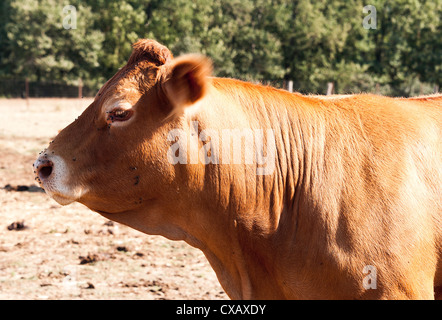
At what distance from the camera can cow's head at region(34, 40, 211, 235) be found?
2.75m

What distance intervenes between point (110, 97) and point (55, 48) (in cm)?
5141

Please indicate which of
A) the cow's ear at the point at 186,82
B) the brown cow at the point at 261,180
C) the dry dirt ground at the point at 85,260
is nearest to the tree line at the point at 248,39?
the dry dirt ground at the point at 85,260

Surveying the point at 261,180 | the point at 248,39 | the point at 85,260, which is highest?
the point at 261,180

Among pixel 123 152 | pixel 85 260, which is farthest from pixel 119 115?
pixel 85 260

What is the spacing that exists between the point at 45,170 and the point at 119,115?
540 mm

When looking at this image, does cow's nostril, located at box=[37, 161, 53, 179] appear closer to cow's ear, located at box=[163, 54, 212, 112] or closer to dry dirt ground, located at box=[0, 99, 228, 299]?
cow's ear, located at box=[163, 54, 212, 112]

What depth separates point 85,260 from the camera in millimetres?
6254

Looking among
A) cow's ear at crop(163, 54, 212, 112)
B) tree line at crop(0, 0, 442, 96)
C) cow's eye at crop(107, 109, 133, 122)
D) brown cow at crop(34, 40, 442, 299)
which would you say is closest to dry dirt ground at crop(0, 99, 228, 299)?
brown cow at crop(34, 40, 442, 299)

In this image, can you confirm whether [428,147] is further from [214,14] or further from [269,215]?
[214,14]

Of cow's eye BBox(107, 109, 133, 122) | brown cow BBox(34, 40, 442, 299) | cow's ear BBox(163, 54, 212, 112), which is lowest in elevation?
brown cow BBox(34, 40, 442, 299)

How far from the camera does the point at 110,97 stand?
2.80 meters

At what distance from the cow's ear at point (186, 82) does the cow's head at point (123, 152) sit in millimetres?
55

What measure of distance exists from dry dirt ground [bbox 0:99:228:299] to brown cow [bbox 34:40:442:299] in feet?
8.77

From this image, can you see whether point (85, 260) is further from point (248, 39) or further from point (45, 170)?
point (248, 39)
